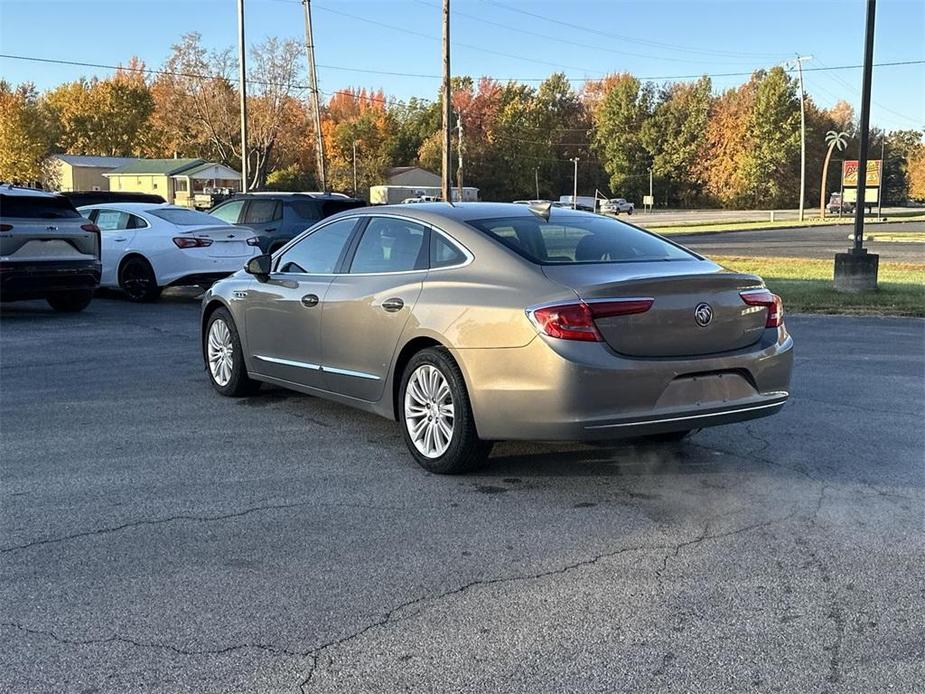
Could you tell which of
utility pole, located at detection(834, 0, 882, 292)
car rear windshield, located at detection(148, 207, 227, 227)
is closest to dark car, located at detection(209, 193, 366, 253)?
car rear windshield, located at detection(148, 207, 227, 227)

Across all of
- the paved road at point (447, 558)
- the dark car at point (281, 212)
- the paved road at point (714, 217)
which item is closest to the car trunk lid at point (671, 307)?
the paved road at point (447, 558)

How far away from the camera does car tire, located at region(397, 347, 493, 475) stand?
5215 mm

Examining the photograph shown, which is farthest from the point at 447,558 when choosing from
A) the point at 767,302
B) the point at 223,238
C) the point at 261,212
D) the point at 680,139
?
the point at 680,139

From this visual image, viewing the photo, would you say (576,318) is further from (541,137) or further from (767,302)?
(541,137)

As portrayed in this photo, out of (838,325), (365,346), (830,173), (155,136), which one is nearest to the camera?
(365,346)

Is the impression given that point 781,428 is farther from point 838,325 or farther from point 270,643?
point 838,325

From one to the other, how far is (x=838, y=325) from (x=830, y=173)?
101528mm

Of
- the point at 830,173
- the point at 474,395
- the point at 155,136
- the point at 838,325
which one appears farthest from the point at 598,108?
the point at 474,395

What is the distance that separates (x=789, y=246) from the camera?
99.5 ft

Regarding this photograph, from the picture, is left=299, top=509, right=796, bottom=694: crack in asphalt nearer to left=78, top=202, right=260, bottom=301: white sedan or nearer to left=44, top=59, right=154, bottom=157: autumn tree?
left=78, top=202, right=260, bottom=301: white sedan

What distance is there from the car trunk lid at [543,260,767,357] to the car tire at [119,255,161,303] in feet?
35.0

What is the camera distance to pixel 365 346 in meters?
5.92

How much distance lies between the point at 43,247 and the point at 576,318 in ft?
31.2

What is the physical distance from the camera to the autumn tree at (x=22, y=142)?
82.1 meters
